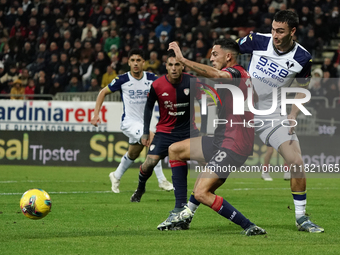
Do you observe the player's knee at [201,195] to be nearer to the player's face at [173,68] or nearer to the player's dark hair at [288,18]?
the player's dark hair at [288,18]

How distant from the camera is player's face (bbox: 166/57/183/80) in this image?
8.13m

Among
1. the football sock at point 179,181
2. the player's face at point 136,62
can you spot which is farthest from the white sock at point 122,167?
the football sock at point 179,181

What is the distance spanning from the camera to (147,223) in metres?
6.89

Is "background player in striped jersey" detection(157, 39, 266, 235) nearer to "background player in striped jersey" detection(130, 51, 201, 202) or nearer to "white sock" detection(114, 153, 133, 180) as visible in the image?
"background player in striped jersey" detection(130, 51, 201, 202)

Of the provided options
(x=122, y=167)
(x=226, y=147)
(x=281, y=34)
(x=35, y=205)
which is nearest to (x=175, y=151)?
(x=226, y=147)

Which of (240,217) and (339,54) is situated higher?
(339,54)

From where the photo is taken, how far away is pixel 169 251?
512 cm

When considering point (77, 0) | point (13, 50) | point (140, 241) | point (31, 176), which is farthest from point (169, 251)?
point (77, 0)

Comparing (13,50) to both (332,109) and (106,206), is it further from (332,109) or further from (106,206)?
(106,206)

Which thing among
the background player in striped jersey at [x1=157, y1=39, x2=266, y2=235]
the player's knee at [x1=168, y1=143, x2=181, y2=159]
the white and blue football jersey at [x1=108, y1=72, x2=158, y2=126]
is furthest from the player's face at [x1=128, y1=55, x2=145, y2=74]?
the background player in striped jersey at [x1=157, y1=39, x2=266, y2=235]

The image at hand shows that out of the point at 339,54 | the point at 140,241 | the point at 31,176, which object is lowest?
the point at 31,176

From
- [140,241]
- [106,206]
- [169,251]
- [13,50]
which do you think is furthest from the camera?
[13,50]

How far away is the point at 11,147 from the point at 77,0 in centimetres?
899

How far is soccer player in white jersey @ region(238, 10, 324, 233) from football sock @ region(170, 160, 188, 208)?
3.23ft
